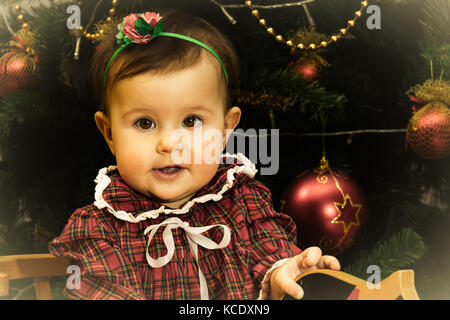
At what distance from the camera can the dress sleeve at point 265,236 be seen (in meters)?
0.83

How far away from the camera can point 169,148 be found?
0.77 m

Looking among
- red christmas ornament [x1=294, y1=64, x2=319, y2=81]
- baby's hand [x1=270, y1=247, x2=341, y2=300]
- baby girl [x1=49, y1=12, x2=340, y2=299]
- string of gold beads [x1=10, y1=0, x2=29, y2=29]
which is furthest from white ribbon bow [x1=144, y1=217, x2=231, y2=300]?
string of gold beads [x1=10, y1=0, x2=29, y2=29]

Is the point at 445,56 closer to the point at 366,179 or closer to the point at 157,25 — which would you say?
the point at 366,179

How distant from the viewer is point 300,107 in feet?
2.95

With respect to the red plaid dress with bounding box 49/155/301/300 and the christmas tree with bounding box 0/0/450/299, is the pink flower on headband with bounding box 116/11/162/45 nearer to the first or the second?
the christmas tree with bounding box 0/0/450/299

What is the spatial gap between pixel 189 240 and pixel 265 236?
0.47ft

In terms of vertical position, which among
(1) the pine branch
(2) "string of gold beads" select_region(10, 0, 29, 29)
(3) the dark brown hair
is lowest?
(1) the pine branch

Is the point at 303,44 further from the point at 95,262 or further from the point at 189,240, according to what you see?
the point at 95,262

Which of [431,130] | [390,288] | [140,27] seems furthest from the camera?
[431,130]

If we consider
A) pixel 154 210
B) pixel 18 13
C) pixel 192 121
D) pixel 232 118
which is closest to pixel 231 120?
pixel 232 118

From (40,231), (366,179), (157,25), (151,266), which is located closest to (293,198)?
(366,179)

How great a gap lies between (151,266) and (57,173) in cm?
32

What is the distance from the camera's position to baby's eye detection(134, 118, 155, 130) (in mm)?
789

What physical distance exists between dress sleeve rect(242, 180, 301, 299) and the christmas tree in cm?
8
